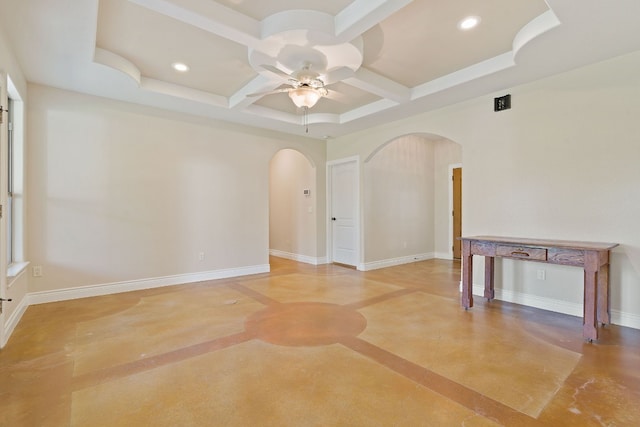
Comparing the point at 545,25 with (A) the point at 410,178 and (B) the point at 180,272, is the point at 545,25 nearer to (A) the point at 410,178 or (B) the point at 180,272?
(A) the point at 410,178

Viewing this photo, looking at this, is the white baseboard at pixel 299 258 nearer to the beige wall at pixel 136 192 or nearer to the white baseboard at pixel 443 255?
the beige wall at pixel 136 192

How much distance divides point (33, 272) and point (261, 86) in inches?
140

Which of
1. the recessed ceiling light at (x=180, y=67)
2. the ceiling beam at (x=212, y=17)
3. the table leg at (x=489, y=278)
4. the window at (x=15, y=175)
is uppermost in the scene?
the recessed ceiling light at (x=180, y=67)

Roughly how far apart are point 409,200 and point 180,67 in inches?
201

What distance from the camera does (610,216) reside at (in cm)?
316

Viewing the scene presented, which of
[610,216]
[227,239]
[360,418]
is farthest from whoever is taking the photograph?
[227,239]

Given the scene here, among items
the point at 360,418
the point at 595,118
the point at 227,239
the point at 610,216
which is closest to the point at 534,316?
the point at 610,216

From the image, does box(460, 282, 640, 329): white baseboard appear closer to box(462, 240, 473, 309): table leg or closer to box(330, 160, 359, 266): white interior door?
box(462, 240, 473, 309): table leg

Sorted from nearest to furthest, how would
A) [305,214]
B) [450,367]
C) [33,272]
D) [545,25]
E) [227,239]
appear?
[450,367] < [545,25] < [33,272] < [227,239] < [305,214]

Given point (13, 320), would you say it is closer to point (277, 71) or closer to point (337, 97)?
point (277, 71)

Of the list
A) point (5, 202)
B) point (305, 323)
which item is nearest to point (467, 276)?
point (305, 323)

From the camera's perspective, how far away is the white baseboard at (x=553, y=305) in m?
3.06

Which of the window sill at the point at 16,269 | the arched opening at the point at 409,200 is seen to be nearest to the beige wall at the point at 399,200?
the arched opening at the point at 409,200

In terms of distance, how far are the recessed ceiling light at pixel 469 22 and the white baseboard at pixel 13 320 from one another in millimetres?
4766
